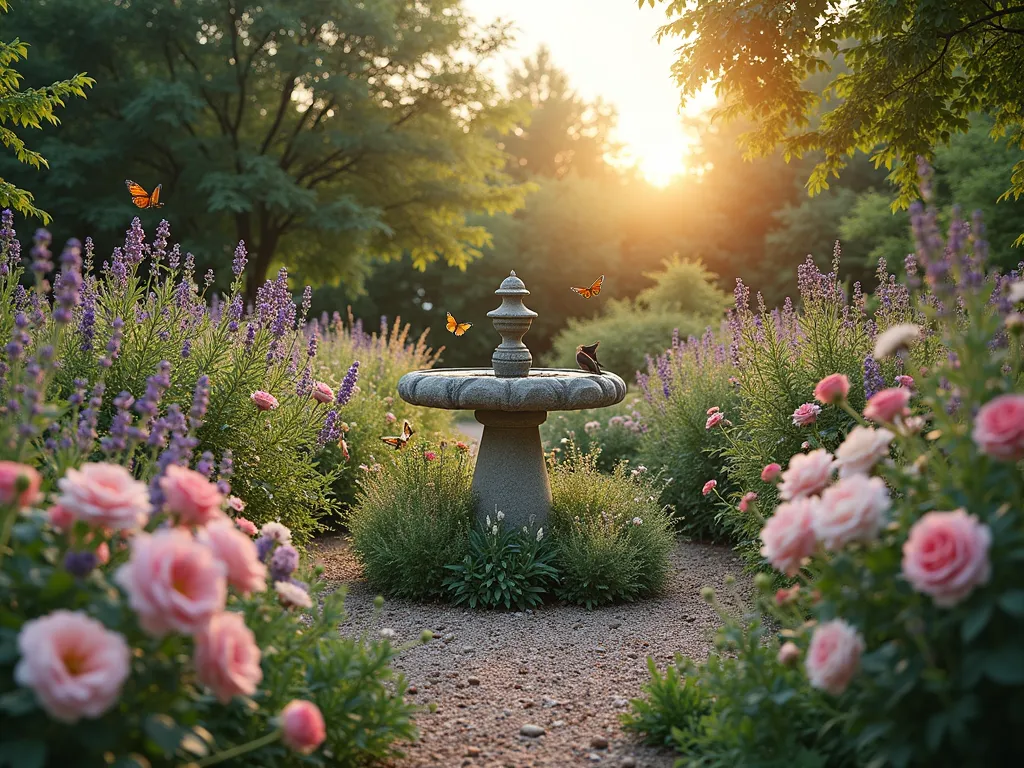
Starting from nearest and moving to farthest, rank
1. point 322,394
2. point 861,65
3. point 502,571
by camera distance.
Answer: point 322,394, point 502,571, point 861,65

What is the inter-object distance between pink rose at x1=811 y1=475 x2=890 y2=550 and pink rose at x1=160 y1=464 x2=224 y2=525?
147 centimetres

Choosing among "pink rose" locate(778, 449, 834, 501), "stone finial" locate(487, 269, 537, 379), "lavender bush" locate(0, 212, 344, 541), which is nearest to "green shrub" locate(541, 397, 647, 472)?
"stone finial" locate(487, 269, 537, 379)

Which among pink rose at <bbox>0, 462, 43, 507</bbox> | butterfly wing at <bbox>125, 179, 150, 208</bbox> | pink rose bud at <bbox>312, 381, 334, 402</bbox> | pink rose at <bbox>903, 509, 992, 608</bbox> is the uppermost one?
butterfly wing at <bbox>125, 179, 150, 208</bbox>

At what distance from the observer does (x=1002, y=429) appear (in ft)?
5.82

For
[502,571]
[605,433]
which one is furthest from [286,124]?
[502,571]

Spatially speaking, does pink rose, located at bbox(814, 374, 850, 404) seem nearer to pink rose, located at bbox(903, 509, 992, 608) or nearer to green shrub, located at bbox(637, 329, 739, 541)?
pink rose, located at bbox(903, 509, 992, 608)

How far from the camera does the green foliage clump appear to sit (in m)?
5.02

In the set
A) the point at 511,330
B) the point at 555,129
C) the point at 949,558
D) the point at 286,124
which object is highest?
the point at 555,129

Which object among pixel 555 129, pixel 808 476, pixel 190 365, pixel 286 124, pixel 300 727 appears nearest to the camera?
pixel 300 727

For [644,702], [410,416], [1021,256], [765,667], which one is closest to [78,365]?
[644,702]

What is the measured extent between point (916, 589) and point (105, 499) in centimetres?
176

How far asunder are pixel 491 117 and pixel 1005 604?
56.9 ft

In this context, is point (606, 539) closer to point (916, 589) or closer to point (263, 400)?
point (263, 400)

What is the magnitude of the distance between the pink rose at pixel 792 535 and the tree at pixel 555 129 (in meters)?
35.5
